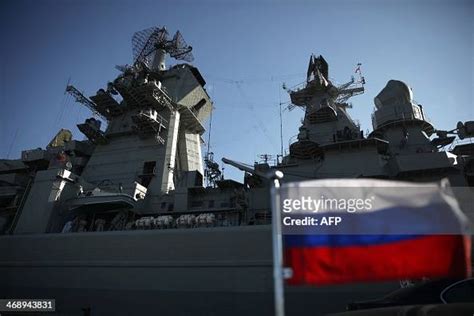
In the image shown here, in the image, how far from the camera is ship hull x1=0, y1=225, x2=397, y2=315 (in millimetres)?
10859

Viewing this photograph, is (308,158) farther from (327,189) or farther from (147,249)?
(327,189)

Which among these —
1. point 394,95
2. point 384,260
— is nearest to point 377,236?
point 384,260

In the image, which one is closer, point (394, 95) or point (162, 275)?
point (162, 275)

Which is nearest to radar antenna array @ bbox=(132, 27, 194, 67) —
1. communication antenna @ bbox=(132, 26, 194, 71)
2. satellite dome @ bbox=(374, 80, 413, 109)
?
communication antenna @ bbox=(132, 26, 194, 71)

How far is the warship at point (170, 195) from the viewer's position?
11.6m

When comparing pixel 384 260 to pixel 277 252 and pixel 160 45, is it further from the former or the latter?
pixel 160 45

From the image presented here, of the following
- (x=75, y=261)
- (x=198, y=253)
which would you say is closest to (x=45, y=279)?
(x=75, y=261)

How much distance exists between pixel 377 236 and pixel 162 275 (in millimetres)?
10890

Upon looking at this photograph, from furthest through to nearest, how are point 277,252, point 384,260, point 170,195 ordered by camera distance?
1. point 170,195
2. point 384,260
3. point 277,252

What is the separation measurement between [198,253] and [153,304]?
94.6 inches

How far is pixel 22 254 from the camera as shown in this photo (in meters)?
14.7

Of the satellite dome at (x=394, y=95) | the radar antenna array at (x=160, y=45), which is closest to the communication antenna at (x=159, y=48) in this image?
the radar antenna array at (x=160, y=45)

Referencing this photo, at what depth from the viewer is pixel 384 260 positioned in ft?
9.12

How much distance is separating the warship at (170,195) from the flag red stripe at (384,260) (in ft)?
21.7
